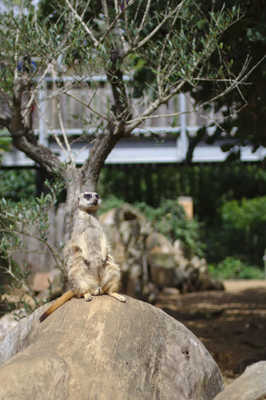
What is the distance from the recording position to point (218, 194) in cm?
1533

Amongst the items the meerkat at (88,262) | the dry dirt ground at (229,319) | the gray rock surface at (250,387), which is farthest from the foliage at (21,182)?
the gray rock surface at (250,387)

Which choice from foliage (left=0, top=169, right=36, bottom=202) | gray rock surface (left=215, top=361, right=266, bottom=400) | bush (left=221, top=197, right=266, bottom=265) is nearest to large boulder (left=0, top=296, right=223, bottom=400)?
gray rock surface (left=215, top=361, right=266, bottom=400)

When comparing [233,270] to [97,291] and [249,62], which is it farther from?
[97,291]

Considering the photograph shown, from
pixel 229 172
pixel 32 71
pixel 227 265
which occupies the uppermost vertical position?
pixel 32 71

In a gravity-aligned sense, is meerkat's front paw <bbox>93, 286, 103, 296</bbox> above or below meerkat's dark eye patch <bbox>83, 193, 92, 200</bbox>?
below

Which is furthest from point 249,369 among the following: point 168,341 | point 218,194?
point 218,194

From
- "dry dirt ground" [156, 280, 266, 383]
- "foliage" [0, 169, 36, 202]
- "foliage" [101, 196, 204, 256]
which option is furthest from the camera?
"foliage" [0, 169, 36, 202]

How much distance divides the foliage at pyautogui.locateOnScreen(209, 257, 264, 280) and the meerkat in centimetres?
974

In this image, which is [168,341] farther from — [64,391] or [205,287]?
[205,287]

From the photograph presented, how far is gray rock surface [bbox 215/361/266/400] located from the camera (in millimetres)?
3145

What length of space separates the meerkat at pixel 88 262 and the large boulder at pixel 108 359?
7 centimetres

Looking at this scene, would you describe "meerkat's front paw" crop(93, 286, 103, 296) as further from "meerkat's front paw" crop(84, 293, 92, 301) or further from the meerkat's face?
the meerkat's face

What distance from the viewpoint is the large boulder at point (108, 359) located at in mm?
2916

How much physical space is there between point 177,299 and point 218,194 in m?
6.08
